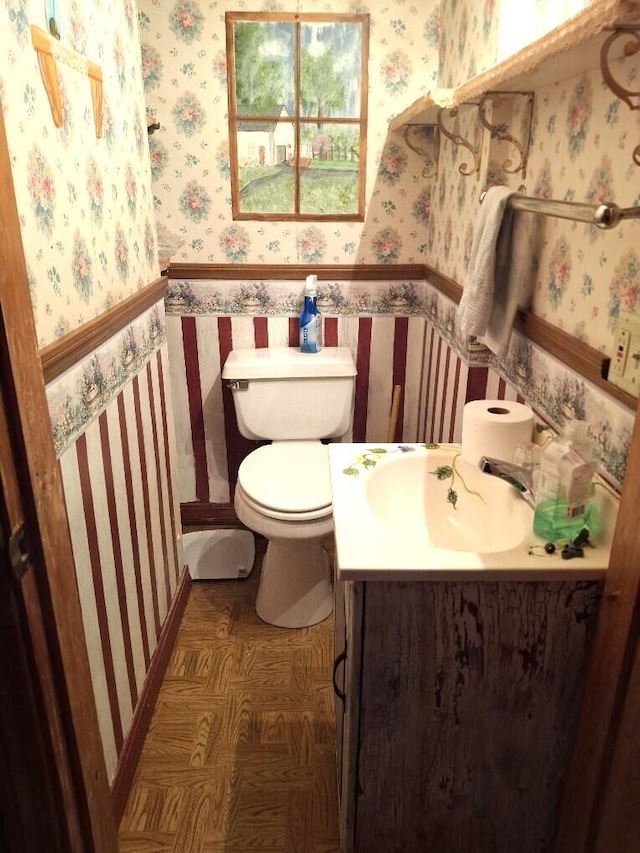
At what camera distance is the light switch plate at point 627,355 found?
954 millimetres

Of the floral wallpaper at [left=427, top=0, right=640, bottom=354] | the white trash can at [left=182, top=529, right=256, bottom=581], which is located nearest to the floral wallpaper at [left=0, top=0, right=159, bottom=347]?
the floral wallpaper at [left=427, top=0, right=640, bottom=354]

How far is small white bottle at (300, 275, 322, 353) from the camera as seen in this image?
2328 mm

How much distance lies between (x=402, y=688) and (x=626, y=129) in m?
0.95

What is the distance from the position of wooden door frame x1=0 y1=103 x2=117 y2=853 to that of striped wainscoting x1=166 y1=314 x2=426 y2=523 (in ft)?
4.99

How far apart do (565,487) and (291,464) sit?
121cm

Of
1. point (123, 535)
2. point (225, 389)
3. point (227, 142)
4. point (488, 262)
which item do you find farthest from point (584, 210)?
point (225, 389)

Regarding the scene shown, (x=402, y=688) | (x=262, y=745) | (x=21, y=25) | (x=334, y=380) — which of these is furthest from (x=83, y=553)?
(x=334, y=380)

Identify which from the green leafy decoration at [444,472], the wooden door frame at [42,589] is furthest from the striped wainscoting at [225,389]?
the wooden door frame at [42,589]

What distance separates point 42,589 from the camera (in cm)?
92

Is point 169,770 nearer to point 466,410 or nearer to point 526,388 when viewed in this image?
point 466,410

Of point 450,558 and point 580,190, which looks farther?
point 580,190

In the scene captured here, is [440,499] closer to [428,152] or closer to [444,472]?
[444,472]

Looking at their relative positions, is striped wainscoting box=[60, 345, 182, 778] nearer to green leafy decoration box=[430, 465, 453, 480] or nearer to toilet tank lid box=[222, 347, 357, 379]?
toilet tank lid box=[222, 347, 357, 379]

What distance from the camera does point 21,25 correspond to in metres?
1.03
